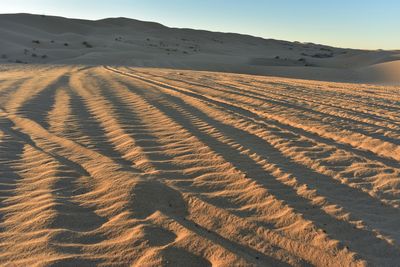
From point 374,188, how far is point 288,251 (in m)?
1.67

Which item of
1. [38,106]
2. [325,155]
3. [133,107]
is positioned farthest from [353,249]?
[38,106]

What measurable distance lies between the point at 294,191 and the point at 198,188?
920 mm

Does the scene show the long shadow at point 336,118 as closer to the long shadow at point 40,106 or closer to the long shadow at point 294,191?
the long shadow at point 294,191

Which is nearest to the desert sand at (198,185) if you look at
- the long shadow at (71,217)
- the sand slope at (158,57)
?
the long shadow at (71,217)

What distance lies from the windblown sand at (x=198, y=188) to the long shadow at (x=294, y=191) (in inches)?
0.6

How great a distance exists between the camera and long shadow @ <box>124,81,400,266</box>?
10.7 ft

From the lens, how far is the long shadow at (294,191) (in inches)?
129

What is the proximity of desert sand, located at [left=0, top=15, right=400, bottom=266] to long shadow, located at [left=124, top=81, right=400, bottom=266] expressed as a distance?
2 centimetres

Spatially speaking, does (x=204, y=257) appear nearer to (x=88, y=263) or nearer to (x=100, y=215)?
(x=88, y=263)

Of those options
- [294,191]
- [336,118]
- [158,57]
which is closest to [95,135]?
[294,191]

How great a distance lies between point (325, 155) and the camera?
215 inches

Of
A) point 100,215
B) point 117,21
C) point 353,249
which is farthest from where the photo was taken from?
point 117,21

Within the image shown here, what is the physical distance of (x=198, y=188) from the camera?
4340mm

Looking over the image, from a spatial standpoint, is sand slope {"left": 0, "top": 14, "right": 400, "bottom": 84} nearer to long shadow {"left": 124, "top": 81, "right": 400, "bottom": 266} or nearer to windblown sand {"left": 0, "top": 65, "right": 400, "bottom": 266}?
windblown sand {"left": 0, "top": 65, "right": 400, "bottom": 266}
